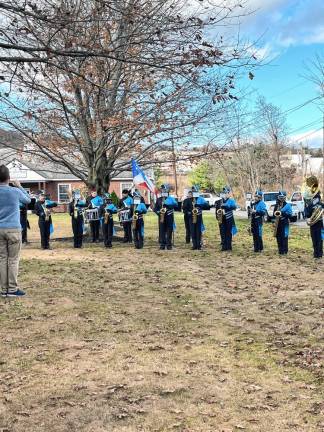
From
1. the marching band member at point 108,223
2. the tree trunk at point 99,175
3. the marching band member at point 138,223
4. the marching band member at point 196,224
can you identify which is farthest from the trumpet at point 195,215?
the tree trunk at point 99,175

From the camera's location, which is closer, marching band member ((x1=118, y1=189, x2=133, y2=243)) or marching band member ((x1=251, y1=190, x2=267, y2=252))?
marching band member ((x1=251, y1=190, x2=267, y2=252))

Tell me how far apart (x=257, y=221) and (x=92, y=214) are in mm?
5892

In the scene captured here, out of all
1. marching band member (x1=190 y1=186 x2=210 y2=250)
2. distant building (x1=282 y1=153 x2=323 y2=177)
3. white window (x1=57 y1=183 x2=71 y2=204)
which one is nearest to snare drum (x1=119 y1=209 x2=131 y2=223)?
marching band member (x1=190 y1=186 x2=210 y2=250)

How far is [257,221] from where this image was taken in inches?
645

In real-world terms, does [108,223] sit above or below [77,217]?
below

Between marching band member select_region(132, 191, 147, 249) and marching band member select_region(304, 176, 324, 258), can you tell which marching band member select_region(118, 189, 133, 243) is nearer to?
marching band member select_region(132, 191, 147, 249)

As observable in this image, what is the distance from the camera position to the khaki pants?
26.4ft

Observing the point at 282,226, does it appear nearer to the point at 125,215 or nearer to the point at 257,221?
the point at 257,221

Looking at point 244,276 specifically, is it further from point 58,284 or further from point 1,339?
point 1,339

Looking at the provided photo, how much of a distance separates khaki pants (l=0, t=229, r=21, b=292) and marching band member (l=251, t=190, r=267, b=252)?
939cm

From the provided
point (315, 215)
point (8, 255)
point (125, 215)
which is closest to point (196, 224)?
point (125, 215)

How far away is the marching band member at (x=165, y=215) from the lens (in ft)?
56.5

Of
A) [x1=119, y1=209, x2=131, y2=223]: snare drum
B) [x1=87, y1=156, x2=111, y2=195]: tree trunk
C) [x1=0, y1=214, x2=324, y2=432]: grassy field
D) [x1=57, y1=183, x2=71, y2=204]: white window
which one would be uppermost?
[x1=57, y1=183, x2=71, y2=204]: white window

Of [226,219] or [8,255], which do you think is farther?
[226,219]
